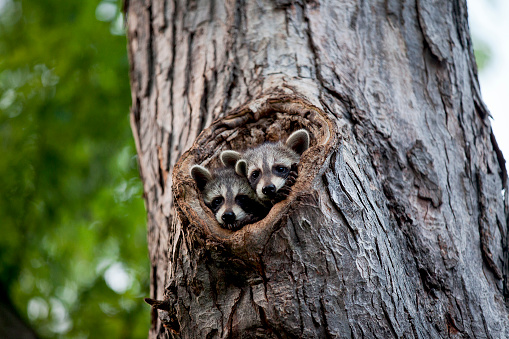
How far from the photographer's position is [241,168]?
480 cm

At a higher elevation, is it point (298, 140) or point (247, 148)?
point (247, 148)

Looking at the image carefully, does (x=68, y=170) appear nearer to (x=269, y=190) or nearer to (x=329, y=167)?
(x=269, y=190)

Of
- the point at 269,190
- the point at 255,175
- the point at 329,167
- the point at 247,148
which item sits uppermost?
the point at 247,148

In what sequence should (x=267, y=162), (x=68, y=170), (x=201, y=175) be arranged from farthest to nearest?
(x=68, y=170), (x=267, y=162), (x=201, y=175)

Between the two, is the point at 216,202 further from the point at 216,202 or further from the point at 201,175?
the point at 201,175

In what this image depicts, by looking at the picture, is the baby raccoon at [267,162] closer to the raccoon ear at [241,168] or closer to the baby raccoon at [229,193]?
the raccoon ear at [241,168]

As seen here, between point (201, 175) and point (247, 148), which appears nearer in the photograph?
point (201, 175)

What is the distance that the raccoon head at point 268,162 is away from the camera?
4516 millimetres

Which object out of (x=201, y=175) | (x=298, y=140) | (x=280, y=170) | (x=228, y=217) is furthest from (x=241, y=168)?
(x=228, y=217)

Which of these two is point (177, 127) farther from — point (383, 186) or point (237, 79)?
point (383, 186)

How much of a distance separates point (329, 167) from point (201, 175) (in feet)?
4.85

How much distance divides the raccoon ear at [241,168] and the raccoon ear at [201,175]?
0.31m

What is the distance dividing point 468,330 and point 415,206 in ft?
3.22

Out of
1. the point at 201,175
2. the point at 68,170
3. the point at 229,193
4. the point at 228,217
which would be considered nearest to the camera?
the point at 228,217
